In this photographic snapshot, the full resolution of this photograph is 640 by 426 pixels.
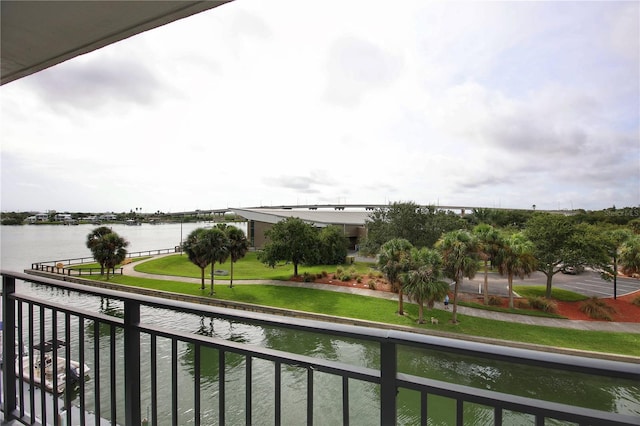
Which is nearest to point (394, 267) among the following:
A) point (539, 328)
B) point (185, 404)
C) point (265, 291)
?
point (539, 328)

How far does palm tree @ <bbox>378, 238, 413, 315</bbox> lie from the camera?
594 inches

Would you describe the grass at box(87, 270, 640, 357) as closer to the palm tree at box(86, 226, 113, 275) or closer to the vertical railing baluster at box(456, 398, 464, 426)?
the palm tree at box(86, 226, 113, 275)

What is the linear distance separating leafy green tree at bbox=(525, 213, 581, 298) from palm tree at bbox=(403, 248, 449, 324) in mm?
6671

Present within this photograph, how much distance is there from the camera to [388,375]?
3.57ft

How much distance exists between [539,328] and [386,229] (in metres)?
13.4

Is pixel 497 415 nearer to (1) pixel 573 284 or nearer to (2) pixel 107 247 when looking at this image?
(1) pixel 573 284

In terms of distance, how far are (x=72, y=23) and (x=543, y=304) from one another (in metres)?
19.6

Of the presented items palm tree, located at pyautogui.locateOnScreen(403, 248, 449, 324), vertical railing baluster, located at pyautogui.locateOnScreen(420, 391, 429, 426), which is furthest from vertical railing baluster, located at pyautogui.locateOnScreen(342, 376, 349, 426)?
palm tree, located at pyautogui.locateOnScreen(403, 248, 449, 324)

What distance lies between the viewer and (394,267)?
15.2 m

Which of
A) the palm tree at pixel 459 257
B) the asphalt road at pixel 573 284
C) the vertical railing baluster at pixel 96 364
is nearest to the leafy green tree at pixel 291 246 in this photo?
the palm tree at pixel 459 257

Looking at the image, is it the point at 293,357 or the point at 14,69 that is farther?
the point at 14,69

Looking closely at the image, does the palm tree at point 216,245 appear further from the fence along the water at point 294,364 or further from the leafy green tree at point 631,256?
the leafy green tree at point 631,256

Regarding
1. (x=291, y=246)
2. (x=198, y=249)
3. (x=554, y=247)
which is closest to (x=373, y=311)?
(x=291, y=246)

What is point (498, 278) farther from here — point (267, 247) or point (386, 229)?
point (267, 247)
